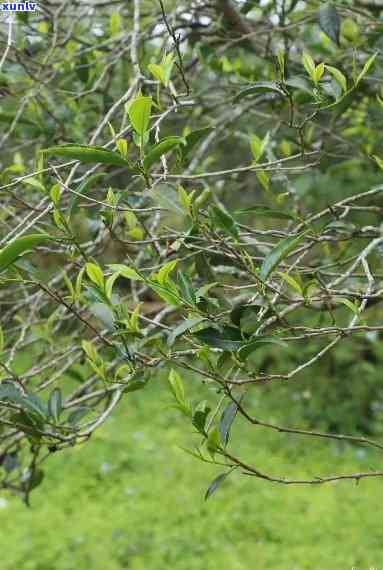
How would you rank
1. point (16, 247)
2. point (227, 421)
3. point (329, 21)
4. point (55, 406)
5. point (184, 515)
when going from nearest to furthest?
point (16, 247) → point (227, 421) → point (55, 406) → point (329, 21) → point (184, 515)

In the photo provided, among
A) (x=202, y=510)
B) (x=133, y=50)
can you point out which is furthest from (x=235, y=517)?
(x=133, y=50)

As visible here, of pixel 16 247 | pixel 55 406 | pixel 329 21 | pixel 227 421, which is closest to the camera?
pixel 16 247

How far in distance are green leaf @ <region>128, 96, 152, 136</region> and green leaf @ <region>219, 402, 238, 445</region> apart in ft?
1.34

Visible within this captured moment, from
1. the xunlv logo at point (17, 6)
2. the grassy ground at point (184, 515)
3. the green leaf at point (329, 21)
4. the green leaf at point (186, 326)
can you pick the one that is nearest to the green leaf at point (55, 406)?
the green leaf at point (186, 326)

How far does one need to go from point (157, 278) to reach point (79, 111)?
0.82 metres

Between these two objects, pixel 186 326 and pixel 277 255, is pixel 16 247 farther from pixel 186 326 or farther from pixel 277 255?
pixel 277 255

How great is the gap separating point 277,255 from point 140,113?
0.86ft

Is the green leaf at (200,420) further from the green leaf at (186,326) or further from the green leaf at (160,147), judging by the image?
the green leaf at (160,147)

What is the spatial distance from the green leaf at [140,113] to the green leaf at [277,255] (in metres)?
0.24

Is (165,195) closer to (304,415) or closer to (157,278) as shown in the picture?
(157,278)

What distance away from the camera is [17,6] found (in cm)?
159

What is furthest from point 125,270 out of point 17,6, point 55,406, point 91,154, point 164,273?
point 17,6

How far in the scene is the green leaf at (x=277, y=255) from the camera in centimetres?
104

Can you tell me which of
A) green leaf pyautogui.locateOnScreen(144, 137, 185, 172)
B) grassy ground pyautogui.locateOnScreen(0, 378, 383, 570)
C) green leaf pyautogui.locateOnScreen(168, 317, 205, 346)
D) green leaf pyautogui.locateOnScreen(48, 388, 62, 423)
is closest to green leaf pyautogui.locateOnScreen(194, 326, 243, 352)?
green leaf pyautogui.locateOnScreen(168, 317, 205, 346)
